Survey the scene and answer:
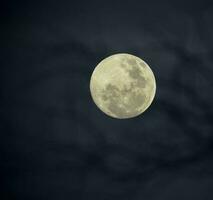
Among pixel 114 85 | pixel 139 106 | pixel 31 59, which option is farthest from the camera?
pixel 31 59

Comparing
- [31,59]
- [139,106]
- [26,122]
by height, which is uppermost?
[31,59]

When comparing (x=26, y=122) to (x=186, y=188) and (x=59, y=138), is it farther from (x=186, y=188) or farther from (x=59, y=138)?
(x=186, y=188)

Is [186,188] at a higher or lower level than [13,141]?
lower

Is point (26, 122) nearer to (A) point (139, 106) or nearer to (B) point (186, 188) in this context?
(A) point (139, 106)

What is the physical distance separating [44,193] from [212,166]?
8.45 ft

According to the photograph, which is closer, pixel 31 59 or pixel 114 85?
pixel 114 85

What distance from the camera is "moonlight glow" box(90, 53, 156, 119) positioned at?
3916mm

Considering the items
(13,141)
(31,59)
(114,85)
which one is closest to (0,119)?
(13,141)

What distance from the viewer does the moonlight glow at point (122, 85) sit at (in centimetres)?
392

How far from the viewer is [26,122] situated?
491 centimetres

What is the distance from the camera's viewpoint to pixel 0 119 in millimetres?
4945

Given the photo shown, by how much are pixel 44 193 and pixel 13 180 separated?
51 centimetres

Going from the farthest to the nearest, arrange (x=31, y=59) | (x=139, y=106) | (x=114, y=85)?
(x=31, y=59), (x=139, y=106), (x=114, y=85)

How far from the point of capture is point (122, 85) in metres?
3.89
